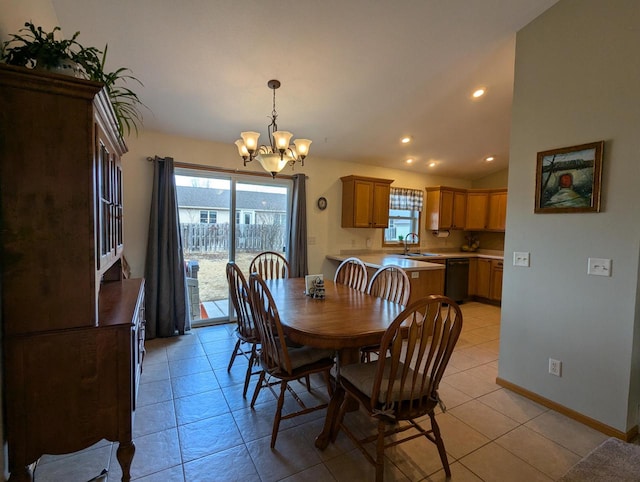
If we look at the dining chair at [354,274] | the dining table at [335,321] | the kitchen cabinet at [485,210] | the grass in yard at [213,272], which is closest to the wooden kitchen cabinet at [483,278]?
the kitchen cabinet at [485,210]

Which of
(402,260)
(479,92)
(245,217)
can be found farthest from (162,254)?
(479,92)

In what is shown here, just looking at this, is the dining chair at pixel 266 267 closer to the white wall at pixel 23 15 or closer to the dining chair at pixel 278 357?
the dining chair at pixel 278 357

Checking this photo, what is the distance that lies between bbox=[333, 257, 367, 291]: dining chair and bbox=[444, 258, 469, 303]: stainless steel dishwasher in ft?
8.43

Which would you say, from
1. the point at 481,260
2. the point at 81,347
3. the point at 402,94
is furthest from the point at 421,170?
the point at 81,347

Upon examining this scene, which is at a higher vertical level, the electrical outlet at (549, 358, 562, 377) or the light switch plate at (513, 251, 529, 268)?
the light switch plate at (513, 251, 529, 268)

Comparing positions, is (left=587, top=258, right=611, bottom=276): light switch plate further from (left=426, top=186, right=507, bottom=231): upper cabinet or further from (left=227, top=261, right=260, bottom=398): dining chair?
(left=426, top=186, right=507, bottom=231): upper cabinet

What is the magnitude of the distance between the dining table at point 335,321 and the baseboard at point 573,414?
1342 mm

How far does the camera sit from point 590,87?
6.81ft

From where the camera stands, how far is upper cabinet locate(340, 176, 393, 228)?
4.57 meters

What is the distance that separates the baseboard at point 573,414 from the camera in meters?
1.94

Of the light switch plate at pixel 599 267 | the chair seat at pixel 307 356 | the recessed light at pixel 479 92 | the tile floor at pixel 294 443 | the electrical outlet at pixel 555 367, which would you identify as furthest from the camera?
the recessed light at pixel 479 92

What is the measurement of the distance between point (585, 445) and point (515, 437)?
407 mm

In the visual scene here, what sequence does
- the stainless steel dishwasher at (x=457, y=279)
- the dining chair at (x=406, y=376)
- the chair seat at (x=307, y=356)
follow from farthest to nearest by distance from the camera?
the stainless steel dishwasher at (x=457, y=279) → the chair seat at (x=307, y=356) → the dining chair at (x=406, y=376)

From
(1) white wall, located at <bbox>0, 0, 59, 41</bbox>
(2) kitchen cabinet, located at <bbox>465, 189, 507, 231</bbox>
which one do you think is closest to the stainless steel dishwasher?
(2) kitchen cabinet, located at <bbox>465, 189, 507, 231</bbox>
